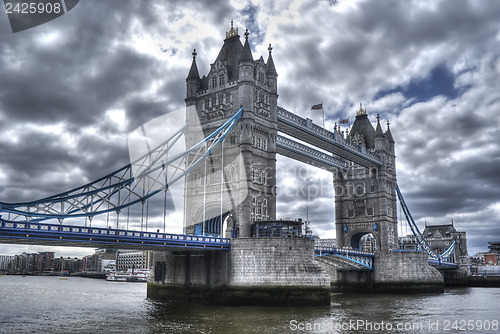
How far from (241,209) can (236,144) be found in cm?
691

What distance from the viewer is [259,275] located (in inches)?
1533

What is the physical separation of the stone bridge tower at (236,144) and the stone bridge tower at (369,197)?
3045 centimetres

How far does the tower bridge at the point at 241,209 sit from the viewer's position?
36.9 m

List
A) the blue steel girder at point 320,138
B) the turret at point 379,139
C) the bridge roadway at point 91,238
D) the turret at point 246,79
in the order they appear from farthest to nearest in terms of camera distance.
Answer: the turret at point 379,139 → the blue steel girder at point 320,138 → the turret at point 246,79 → the bridge roadway at point 91,238

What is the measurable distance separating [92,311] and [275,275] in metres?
14.9

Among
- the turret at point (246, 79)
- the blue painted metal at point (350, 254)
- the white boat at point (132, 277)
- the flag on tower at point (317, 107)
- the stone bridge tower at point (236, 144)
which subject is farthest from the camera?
the white boat at point (132, 277)

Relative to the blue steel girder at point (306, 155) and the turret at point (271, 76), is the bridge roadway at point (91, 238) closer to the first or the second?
the blue steel girder at point (306, 155)

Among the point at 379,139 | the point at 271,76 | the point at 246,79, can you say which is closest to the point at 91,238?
the point at 246,79

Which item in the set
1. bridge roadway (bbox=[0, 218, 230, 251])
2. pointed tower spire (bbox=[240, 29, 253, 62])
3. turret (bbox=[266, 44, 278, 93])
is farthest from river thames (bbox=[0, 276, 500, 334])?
pointed tower spire (bbox=[240, 29, 253, 62])

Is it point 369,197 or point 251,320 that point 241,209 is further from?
point 369,197

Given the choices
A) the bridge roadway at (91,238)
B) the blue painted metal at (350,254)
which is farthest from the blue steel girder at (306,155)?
the bridge roadway at (91,238)

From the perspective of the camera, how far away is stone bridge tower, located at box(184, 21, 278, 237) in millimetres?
47250

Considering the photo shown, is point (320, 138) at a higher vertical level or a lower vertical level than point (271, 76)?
lower

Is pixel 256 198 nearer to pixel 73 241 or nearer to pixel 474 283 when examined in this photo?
pixel 73 241
